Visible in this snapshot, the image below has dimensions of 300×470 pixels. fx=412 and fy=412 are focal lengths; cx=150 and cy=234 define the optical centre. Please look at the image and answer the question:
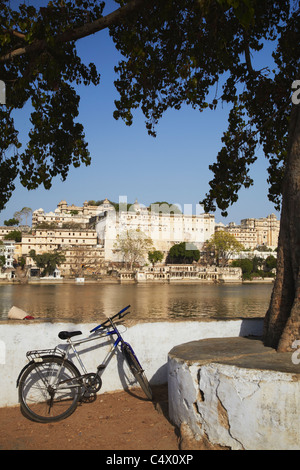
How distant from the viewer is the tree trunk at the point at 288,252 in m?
4.02

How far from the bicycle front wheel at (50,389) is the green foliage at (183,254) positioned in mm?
86549

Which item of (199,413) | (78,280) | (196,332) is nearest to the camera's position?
(199,413)

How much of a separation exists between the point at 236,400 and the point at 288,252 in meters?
1.77

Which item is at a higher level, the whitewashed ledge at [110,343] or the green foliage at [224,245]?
the green foliage at [224,245]

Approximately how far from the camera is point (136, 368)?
4.12 metres

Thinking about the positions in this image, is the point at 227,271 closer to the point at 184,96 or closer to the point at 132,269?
the point at 132,269

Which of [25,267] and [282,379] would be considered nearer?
[282,379]

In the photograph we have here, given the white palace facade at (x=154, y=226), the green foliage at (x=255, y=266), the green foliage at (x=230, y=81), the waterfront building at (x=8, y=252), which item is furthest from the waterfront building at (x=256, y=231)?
the green foliage at (x=230, y=81)

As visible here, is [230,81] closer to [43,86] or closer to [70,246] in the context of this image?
[43,86]

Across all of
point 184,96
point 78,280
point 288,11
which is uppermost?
point 288,11

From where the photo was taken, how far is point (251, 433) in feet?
9.85

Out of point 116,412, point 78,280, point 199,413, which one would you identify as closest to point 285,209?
point 199,413

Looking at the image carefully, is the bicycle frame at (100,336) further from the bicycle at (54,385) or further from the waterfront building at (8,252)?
the waterfront building at (8,252)
